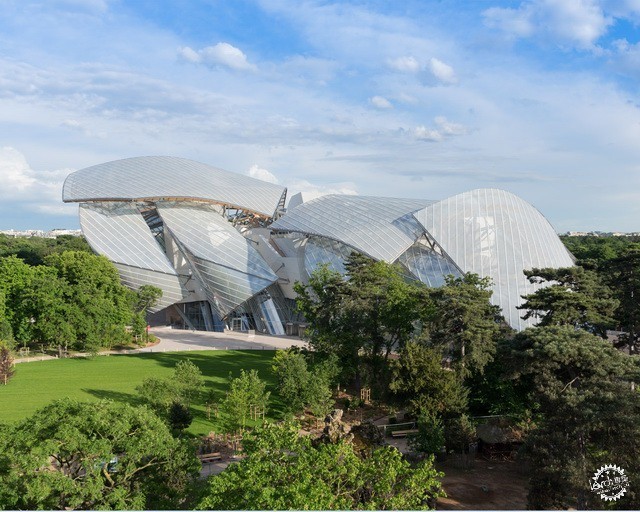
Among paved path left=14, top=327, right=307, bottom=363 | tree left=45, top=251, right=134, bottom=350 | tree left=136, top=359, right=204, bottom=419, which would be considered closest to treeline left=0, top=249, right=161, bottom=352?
tree left=45, top=251, right=134, bottom=350

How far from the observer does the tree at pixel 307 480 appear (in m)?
10.8

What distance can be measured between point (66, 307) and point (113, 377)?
716cm

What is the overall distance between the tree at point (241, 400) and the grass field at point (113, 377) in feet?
4.15

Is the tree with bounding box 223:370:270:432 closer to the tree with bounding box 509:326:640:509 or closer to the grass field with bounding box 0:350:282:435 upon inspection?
the grass field with bounding box 0:350:282:435

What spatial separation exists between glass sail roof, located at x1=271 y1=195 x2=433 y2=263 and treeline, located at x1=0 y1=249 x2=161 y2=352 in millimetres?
15352

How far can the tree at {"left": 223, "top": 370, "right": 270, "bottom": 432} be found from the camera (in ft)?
70.9

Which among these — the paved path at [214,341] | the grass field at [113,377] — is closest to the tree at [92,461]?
the grass field at [113,377]

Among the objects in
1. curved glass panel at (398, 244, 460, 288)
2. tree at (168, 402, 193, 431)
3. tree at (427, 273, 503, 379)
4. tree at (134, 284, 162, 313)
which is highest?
curved glass panel at (398, 244, 460, 288)

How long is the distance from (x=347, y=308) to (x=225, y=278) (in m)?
21.6

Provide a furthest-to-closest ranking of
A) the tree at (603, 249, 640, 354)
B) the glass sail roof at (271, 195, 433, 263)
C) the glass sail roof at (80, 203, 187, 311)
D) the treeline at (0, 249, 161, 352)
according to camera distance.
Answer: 1. the glass sail roof at (80, 203, 187, 311)
2. the glass sail roof at (271, 195, 433, 263)
3. the treeline at (0, 249, 161, 352)
4. the tree at (603, 249, 640, 354)

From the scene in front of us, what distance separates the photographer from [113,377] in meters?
31.3

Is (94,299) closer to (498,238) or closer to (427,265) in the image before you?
(427,265)

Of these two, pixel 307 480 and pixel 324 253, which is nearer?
pixel 307 480

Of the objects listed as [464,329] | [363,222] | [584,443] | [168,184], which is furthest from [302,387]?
[168,184]
